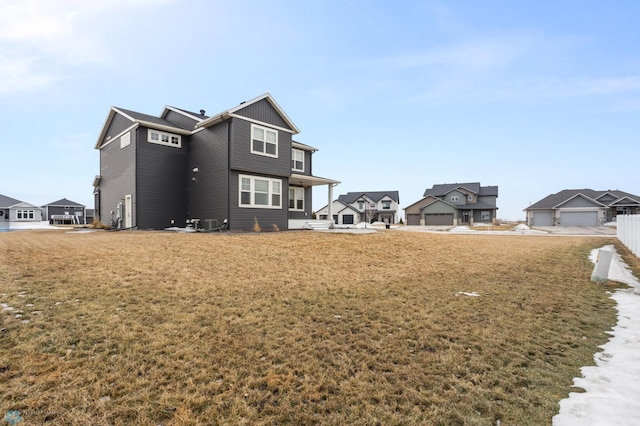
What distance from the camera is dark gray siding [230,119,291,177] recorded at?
1550cm

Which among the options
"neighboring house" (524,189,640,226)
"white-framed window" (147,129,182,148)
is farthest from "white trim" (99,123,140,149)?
"neighboring house" (524,189,640,226)

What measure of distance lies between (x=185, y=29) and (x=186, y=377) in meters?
17.2

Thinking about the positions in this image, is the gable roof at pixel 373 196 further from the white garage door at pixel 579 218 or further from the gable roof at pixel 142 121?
the gable roof at pixel 142 121

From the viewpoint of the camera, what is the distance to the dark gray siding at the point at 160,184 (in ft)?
54.8

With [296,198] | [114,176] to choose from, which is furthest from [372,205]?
[114,176]

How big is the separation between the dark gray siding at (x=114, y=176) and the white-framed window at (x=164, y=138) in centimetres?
84

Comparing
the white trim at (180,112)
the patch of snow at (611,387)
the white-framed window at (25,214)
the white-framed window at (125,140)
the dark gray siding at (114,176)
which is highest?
Answer: the white trim at (180,112)

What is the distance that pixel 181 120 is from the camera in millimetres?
19031

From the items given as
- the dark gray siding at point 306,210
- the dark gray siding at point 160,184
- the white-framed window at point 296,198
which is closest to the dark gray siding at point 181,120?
the dark gray siding at point 160,184

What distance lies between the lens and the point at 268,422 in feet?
7.16

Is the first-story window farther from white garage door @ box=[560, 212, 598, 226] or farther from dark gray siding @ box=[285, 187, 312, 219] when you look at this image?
white garage door @ box=[560, 212, 598, 226]

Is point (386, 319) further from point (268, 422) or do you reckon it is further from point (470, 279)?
point (470, 279)

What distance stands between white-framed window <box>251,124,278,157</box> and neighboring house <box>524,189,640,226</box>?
45.7 metres

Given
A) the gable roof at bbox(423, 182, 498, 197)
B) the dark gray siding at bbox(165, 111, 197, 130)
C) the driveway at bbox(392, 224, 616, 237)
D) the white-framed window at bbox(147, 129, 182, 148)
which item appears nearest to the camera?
the white-framed window at bbox(147, 129, 182, 148)
